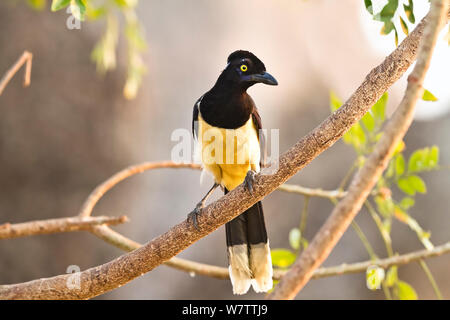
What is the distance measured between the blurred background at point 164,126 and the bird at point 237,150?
149 centimetres

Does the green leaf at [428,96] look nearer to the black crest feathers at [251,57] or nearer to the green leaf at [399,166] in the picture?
the black crest feathers at [251,57]

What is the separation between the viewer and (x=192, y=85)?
9.98 feet

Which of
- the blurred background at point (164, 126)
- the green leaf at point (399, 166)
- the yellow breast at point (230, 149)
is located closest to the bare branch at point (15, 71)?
the yellow breast at point (230, 149)

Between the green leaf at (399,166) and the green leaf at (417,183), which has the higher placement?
the green leaf at (399,166)

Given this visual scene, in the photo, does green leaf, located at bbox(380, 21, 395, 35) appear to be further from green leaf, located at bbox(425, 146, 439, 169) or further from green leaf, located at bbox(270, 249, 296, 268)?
green leaf, located at bbox(270, 249, 296, 268)

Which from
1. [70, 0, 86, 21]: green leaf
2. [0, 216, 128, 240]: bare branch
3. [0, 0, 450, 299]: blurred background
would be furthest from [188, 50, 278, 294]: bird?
[0, 0, 450, 299]: blurred background

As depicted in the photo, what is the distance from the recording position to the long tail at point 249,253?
137 cm

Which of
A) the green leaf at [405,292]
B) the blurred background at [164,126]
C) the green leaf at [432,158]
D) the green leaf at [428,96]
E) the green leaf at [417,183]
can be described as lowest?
the green leaf at [405,292]

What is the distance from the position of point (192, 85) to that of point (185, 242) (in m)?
2.11

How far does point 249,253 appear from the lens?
141cm

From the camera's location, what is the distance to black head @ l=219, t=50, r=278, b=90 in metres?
1.14

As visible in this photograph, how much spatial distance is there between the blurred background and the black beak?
1.76 metres

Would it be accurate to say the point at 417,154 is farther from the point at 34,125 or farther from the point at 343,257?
the point at 34,125

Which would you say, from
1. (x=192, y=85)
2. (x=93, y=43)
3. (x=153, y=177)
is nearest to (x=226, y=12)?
(x=192, y=85)
